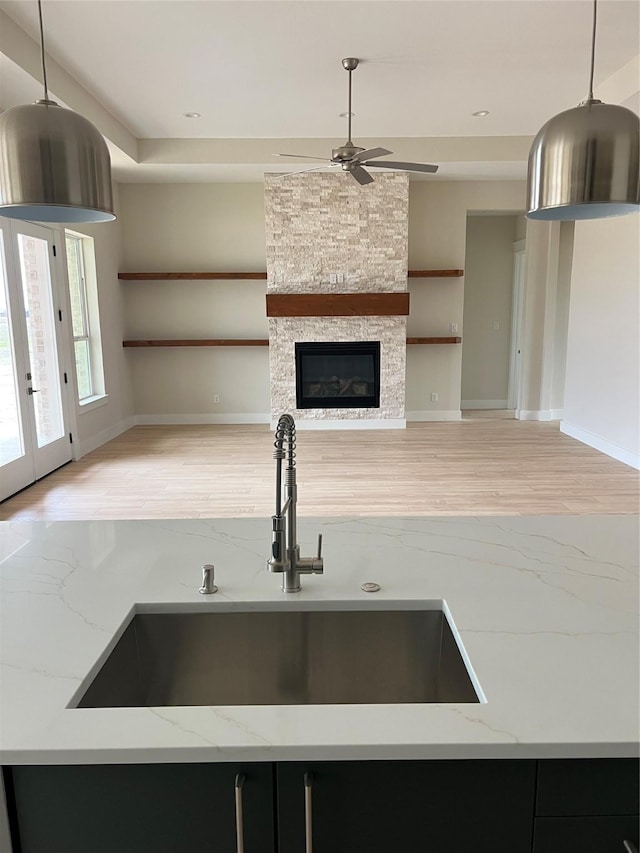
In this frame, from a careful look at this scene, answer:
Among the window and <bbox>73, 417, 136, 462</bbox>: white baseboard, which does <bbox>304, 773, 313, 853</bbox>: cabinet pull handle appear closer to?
<bbox>73, 417, 136, 462</bbox>: white baseboard

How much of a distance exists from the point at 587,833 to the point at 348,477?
4.42m

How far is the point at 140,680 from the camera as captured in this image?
1.19m

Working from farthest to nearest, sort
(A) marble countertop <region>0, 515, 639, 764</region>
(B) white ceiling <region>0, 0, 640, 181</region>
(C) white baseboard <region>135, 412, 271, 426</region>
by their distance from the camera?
(C) white baseboard <region>135, 412, 271, 426</region>, (B) white ceiling <region>0, 0, 640, 181</region>, (A) marble countertop <region>0, 515, 639, 764</region>

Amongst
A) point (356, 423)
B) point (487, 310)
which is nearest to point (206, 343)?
point (356, 423)

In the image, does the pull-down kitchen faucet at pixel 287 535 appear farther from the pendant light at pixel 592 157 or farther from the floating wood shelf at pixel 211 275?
the floating wood shelf at pixel 211 275

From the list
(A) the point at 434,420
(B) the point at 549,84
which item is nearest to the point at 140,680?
(B) the point at 549,84

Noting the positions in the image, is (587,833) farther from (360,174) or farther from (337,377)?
(337,377)

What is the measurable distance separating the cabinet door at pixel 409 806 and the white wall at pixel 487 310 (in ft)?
27.5

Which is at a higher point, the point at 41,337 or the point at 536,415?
the point at 41,337

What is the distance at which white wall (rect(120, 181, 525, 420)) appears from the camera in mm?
7527

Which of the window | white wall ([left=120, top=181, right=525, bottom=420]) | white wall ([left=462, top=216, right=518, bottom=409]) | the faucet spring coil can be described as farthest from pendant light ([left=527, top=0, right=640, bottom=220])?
white wall ([left=462, top=216, right=518, bottom=409])

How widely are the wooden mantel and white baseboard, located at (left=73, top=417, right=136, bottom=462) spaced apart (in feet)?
7.43

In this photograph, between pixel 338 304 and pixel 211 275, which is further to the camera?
pixel 211 275

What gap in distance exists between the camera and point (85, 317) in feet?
21.9
